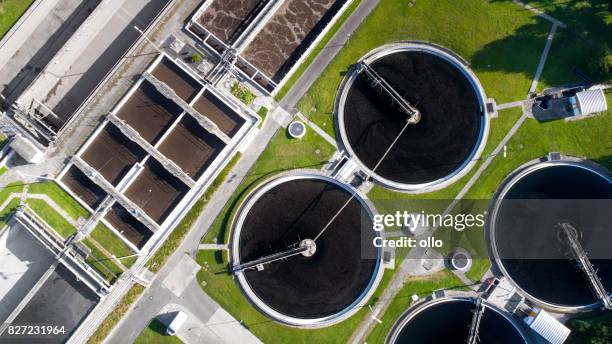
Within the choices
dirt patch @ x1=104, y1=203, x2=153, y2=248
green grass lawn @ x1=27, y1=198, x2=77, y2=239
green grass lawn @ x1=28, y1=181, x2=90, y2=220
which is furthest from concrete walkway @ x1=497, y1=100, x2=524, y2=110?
green grass lawn @ x1=27, y1=198, x2=77, y2=239

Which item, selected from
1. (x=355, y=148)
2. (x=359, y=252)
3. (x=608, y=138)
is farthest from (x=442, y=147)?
(x=608, y=138)

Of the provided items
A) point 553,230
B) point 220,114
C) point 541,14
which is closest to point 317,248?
point 220,114

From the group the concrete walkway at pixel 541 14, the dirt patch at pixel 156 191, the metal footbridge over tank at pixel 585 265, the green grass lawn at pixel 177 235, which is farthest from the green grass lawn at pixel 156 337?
the concrete walkway at pixel 541 14

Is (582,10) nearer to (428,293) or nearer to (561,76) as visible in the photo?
(561,76)

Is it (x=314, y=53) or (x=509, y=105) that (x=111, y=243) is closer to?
(x=314, y=53)

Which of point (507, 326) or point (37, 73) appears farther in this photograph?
point (37, 73)

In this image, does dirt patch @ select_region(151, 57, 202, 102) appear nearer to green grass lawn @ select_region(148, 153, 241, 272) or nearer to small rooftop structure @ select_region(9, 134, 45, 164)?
green grass lawn @ select_region(148, 153, 241, 272)

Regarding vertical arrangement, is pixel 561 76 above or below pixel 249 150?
above
